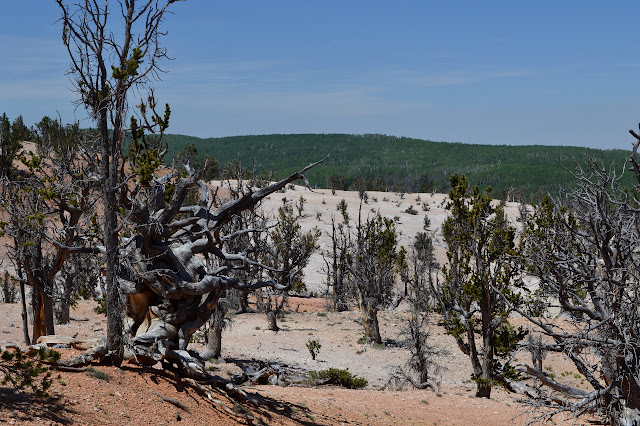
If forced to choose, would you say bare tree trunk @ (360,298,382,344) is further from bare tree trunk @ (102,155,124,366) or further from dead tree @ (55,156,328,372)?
bare tree trunk @ (102,155,124,366)

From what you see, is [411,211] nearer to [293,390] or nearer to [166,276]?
[293,390]

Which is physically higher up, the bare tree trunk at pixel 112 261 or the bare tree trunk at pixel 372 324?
the bare tree trunk at pixel 112 261

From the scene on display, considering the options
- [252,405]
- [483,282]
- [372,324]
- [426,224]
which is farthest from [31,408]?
[426,224]

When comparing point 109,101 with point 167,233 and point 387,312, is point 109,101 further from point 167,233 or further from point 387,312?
point 387,312

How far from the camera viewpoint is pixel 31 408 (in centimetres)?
789

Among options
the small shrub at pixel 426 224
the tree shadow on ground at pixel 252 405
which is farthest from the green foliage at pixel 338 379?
the small shrub at pixel 426 224

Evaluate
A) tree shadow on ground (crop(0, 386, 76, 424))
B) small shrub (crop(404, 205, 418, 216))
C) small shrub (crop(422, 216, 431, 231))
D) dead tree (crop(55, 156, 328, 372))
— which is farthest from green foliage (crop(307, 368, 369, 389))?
small shrub (crop(404, 205, 418, 216))

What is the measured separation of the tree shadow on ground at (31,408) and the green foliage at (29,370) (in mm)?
119

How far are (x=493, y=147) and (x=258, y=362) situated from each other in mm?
173876

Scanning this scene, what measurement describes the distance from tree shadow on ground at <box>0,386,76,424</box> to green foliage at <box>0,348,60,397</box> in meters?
0.12

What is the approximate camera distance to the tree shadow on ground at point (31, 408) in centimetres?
762

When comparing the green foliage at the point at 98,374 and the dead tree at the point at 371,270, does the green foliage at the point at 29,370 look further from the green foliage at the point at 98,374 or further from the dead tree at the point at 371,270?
the dead tree at the point at 371,270

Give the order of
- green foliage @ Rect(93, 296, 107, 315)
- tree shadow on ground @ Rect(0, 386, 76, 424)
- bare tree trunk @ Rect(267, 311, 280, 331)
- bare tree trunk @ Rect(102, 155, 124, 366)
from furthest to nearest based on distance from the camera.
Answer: bare tree trunk @ Rect(267, 311, 280, 331) < green foliage @ Rect(93, 296, 107, 315) < bare tree trunk @ Rect(102, 155, 124, 366) < tree shadow on ground @ Rect(0, 386, 76, 424)

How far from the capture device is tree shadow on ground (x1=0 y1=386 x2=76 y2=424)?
7617 mm
